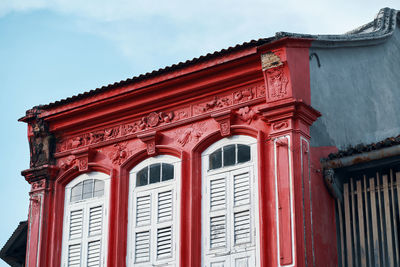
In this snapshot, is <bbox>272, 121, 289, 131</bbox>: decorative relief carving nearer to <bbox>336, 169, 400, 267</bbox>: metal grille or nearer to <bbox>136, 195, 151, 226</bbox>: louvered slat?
<bbox>336, 169, 400, 267</bbox>: metal grille

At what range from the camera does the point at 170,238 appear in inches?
566

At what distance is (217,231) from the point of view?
45.6ft

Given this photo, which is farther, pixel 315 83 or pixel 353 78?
pixel 353 78

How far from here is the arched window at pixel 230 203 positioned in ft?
44.3

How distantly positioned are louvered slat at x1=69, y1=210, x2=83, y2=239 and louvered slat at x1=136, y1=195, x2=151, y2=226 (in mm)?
1277

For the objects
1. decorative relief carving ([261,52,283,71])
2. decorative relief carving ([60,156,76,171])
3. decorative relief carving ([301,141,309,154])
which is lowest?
decorative relief carving ([301,141,309,154])

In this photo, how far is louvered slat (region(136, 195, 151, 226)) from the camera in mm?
14844

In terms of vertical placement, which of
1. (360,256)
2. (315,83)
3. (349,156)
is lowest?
(360,256)

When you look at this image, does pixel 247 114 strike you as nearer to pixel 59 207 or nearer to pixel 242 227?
pixel 242 227

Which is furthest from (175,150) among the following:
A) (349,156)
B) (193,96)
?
(349,156)

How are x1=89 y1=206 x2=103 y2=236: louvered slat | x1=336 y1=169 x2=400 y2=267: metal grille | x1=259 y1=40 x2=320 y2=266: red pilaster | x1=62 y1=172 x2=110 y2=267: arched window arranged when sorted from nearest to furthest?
x1=259 y1=40 x2=320 y2=266: red pilaster, x1=336 y1=169 x2=400 y2=267: metal grille, x1=62 y1=172 x2=110 y2=267: arched window, x1=89 y1=206 x2=103 y2=236: louvered slat

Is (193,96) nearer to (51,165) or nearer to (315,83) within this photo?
(315,83)

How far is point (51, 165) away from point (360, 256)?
247 inches

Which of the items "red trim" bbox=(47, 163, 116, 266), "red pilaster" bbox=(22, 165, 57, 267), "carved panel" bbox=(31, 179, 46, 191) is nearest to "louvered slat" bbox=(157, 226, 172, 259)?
"red trim" bbox=(47, 163, 116, 266)
